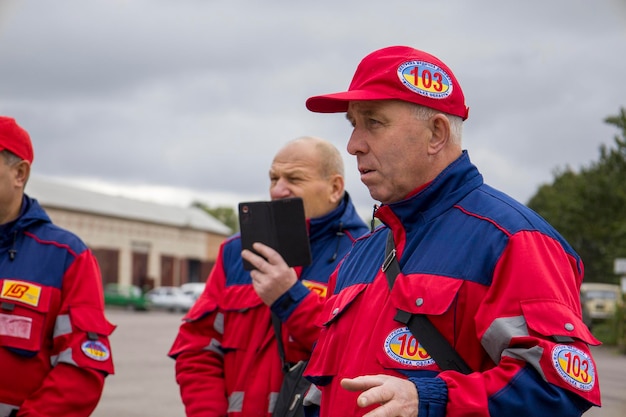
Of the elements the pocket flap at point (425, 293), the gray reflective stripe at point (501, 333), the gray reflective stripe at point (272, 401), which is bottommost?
the gray reflective stripe at point (272, 401)

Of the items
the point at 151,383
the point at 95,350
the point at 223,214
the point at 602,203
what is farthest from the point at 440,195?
the point at 223,214

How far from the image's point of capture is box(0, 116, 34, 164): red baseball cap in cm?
420

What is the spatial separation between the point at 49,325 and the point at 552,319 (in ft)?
8.41

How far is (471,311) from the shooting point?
2463 mm

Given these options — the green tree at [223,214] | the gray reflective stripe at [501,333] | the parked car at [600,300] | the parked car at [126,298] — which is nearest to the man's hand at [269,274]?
the gray reflective stripe at [501,333]

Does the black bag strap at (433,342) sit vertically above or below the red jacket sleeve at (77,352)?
above

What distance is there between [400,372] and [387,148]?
2.22ft

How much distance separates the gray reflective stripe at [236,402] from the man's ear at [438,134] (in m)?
1.98

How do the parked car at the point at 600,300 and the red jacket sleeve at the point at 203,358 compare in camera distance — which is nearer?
the red jacket sleeve at the point at 203,358

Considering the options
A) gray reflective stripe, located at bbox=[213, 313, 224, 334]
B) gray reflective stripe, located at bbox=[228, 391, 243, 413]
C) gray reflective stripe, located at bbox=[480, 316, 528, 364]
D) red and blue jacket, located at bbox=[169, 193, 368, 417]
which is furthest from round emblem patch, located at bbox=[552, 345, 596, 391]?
gray reflective stripe, located at bbox=[213, 313, 224, 334]

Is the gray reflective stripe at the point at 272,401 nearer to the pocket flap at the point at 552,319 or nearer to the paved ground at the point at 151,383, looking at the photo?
the pocket flap at the point at 552,319

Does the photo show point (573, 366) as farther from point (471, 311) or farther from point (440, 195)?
point (440, 195)

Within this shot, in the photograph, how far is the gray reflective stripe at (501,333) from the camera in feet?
7.61

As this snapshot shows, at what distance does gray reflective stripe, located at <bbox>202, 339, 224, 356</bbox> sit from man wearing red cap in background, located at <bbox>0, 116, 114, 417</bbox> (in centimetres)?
51
